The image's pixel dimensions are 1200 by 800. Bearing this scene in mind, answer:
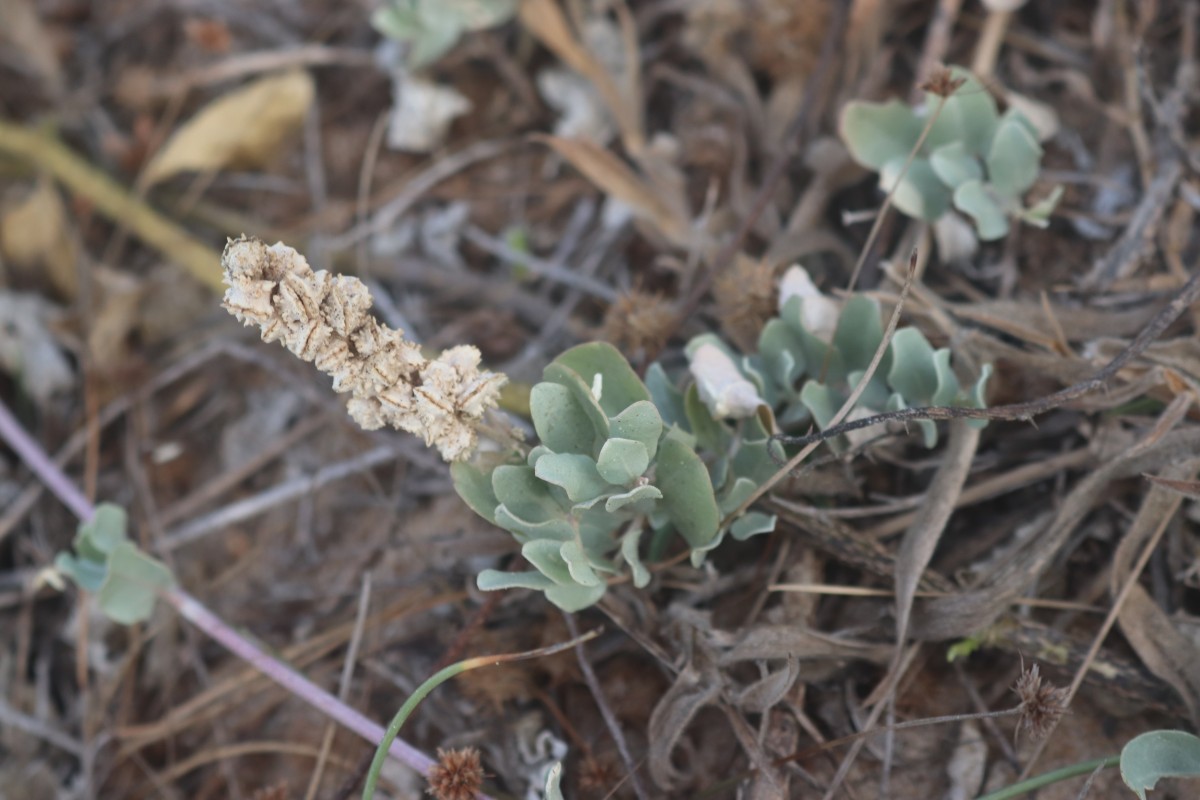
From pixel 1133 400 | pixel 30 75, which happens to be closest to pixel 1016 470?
pixel 1133 400

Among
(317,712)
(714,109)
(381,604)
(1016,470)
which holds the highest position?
(714,109)

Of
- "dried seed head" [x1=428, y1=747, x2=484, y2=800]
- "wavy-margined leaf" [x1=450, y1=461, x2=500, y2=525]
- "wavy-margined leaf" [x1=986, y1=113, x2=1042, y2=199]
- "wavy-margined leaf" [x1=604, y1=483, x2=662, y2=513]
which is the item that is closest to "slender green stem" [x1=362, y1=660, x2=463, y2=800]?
"dried seed head" [x1=428, y1=747, x2=484, y2=800]

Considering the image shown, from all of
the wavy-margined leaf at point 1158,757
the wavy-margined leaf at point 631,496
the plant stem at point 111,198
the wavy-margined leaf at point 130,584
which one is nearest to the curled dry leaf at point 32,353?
the plant stem at point 111,198

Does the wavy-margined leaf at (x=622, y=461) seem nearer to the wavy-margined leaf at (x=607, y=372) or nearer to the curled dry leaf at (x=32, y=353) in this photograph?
the wavy-margined leaf at (x=607, y=372)

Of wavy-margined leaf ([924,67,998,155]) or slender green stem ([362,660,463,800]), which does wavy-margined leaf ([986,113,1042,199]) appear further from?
slender green stem ([362,660,463,800])

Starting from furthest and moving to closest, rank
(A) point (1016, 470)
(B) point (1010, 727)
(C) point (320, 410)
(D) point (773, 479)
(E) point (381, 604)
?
(C) point (320, 410), (E) point (381, 604), (A) point (1016, 470), (B) point (1010, 727), (D) point (773, 479)

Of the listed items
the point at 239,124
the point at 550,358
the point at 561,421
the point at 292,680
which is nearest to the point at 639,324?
the point at 550,358

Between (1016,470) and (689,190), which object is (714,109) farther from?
(1016,470)

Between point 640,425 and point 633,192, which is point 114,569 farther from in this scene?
point 633,192
